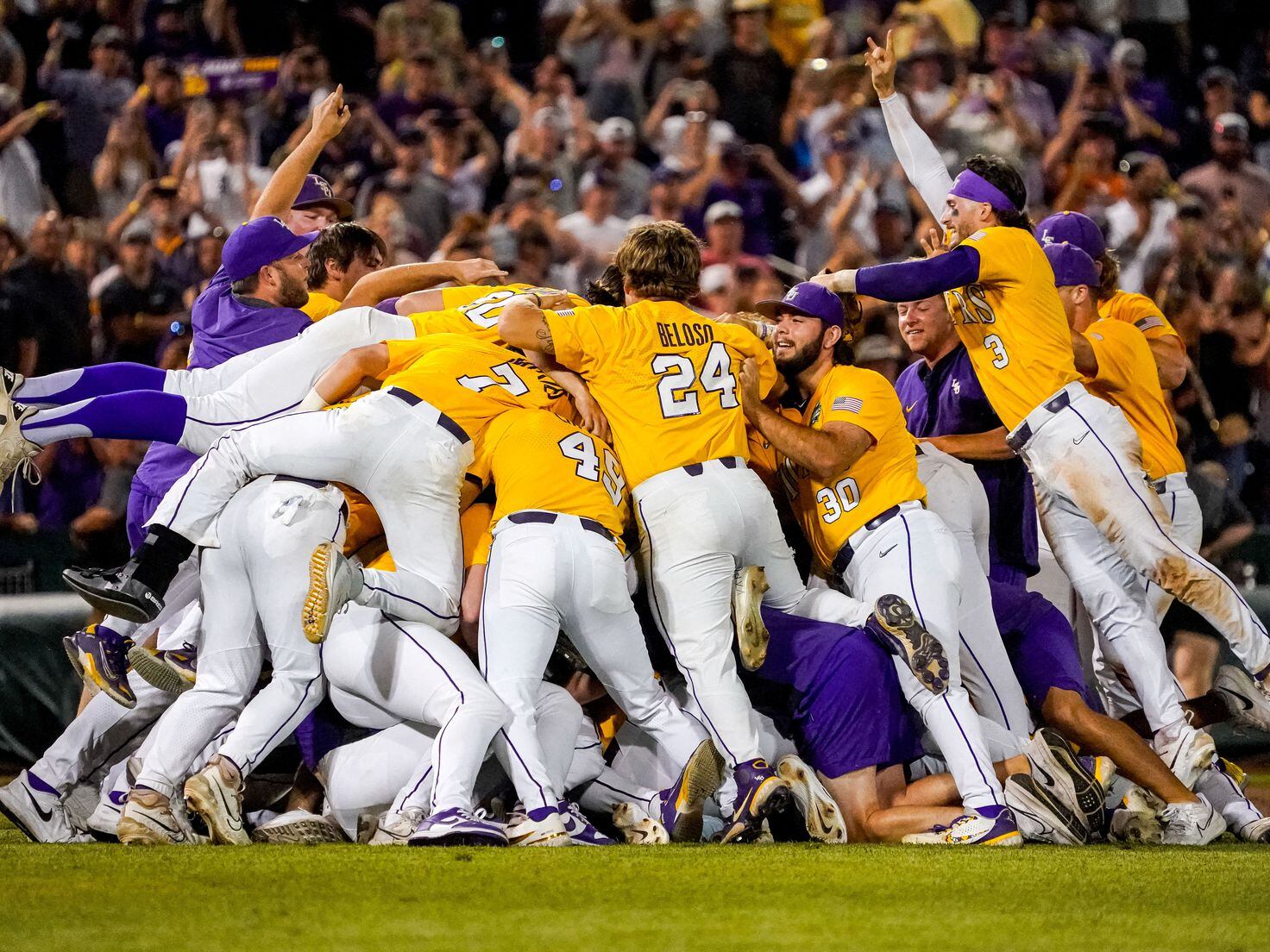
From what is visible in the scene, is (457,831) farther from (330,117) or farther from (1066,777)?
(330,117)

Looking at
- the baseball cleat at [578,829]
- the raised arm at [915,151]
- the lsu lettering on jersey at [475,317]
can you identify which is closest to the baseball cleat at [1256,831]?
the baseball cleat at [578,829]

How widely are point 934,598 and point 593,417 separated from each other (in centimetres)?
146

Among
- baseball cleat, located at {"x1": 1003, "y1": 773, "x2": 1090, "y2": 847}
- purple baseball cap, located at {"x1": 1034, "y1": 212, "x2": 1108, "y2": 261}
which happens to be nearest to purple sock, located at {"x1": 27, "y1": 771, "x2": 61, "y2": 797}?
baseball cleat, located at {"x1": 1003, "y1": 773, "x2": 1090, "y2": 847}

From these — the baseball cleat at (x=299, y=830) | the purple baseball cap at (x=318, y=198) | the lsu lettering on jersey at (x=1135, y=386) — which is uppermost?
the purple baseball cap at (x=318, y=198)

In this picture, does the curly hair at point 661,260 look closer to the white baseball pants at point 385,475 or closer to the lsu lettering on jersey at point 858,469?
the lsu lettering on jersey at point 858,469

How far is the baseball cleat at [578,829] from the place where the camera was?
18.7 feet

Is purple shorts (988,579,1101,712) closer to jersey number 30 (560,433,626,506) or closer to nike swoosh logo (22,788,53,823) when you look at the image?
jersey number 30 (560,433,626,506)

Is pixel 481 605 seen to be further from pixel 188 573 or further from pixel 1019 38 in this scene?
pixel 1019 38

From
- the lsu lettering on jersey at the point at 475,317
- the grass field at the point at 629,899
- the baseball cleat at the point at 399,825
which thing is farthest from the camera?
the lsu lettering on jersey at the point at 475,317

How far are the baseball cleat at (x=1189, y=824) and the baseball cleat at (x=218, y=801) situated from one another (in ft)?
11.0

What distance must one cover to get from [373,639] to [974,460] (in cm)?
285

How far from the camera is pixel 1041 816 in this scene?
19.4ft

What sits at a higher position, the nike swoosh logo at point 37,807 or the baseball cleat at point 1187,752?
the nike swoosh logo at point 37,807

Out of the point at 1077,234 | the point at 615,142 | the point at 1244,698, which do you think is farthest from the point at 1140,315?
the point at 615,142
